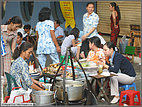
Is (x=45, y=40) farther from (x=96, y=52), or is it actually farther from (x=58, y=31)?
Answer: (x=58, y=31)

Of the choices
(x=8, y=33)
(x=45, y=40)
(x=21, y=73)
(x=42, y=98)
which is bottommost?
(x=42, y=98)

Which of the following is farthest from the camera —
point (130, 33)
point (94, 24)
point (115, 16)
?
point (130, 33)

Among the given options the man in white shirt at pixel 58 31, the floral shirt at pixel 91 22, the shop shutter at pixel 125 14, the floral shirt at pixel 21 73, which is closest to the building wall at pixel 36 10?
the man in white shirt at pixel 58 31

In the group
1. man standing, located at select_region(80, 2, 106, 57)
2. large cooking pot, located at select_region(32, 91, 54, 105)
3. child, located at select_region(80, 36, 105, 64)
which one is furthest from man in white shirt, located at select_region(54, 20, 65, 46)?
large cooking pot, located at select_region(32, 91, 54, 105)

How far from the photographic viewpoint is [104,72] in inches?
225

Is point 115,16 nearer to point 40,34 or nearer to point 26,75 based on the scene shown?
point 40,34

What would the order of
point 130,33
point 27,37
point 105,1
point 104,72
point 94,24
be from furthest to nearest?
1. point 105,1
2. point 130,33
3. point 27,37
4. point 94,24
5. point 104,72

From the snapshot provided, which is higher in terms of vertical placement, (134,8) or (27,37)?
(134,8)

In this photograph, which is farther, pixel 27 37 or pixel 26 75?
pixel 27 37

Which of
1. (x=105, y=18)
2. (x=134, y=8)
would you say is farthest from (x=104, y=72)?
(x=105, y=18)

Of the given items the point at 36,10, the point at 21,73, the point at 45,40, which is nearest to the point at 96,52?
the point at 45,40

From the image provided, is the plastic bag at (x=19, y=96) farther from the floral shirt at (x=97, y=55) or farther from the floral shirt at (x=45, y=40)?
the floral shirt at (x=45, y=40)

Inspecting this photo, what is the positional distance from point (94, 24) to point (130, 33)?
11.4 ft

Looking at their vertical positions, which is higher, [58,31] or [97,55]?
[58,31]
